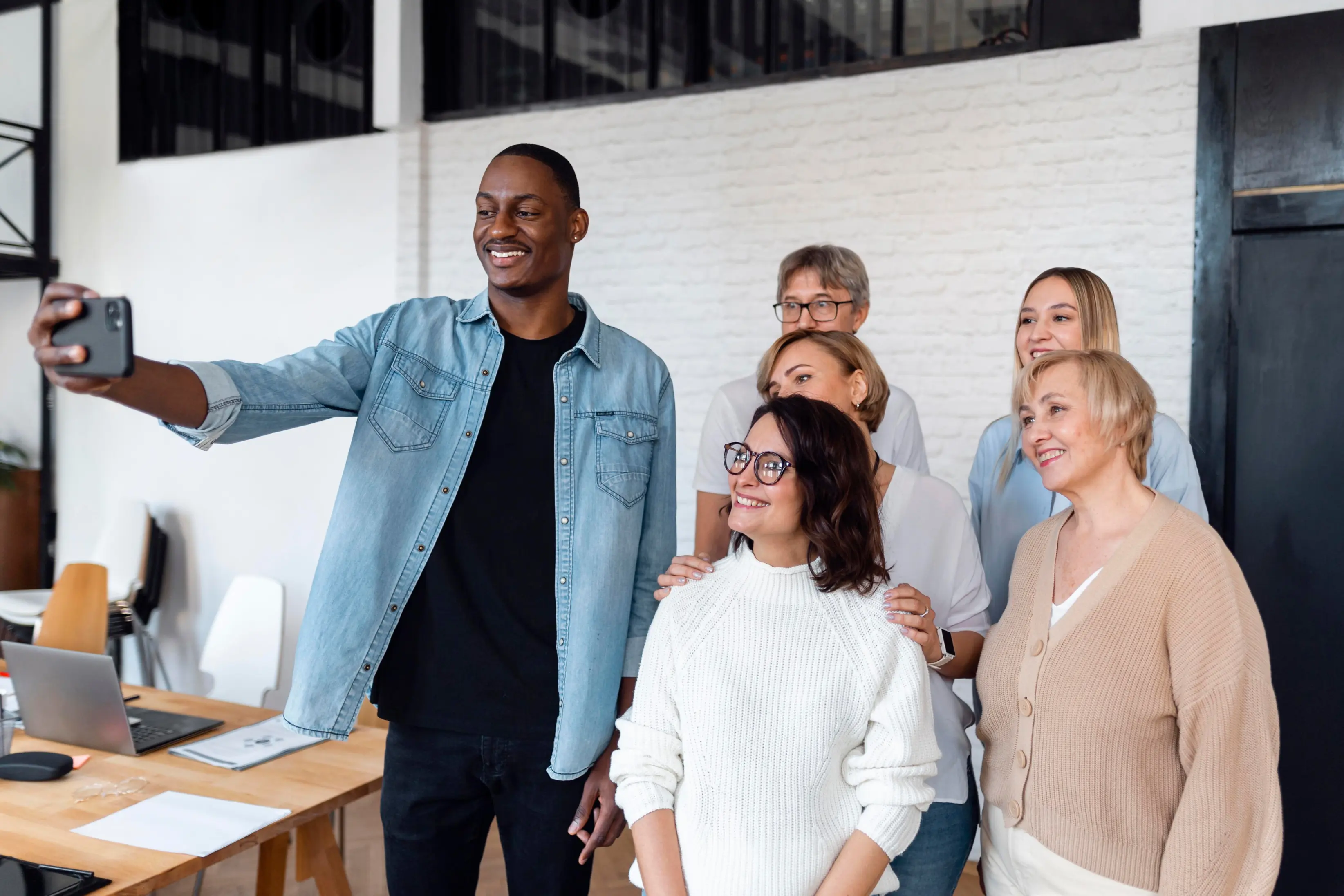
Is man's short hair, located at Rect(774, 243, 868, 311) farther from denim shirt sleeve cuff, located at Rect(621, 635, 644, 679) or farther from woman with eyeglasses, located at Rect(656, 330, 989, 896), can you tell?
denim shirt sleeve cuff, located at Rect(621, 635, 644, 679)

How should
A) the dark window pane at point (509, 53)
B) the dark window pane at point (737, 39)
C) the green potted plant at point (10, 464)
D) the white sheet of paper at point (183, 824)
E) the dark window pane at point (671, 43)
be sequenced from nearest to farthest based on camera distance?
1. the white sheet of paper at point (183, 824)
2. the dark window pane at point (737, 39)
3. the dark window pane at point (671, 43)
4. the dark window pane at point (509, 53)
5. the green potted plant at point (10, 464)

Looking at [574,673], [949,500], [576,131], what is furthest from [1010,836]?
[576,131]

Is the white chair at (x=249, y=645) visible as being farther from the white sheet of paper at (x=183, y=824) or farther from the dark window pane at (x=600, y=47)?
the dark window pane at (x=600, y=47)

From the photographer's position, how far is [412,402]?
5.24 feet

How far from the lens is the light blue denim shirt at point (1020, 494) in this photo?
1973 mm

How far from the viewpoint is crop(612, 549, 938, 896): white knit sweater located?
135cm

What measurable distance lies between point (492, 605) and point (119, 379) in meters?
0.66

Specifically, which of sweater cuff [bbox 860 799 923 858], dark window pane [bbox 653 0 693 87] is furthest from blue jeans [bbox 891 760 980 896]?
dark window pane [bbox 653 0 693 87]

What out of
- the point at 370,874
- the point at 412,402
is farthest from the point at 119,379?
the point at 370,874

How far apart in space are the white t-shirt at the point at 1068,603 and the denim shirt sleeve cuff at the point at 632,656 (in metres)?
0.66

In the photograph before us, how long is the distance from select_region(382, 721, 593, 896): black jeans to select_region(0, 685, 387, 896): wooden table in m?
0.39

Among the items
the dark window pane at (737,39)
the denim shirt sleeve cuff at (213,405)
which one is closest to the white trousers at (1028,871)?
the denim shirt sleeve cuff at (213,405)

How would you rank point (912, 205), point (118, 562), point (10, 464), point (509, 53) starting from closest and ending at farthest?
point (912, 205)
point (509, 53)
point (118, 562)
point (10, 464)

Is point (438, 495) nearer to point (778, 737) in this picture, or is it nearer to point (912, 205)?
point (778, 737)
